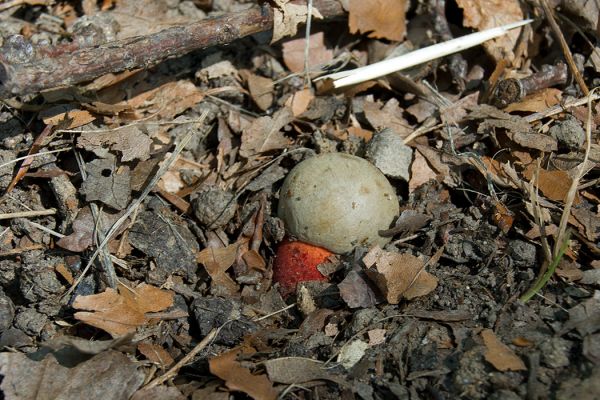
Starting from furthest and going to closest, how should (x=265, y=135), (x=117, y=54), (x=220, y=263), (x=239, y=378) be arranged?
(x=265, y=135) → (x=220, y=263) → (x=117, y=54) → (x=239, y=378)

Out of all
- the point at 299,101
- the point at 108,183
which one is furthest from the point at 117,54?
the point at 299,101

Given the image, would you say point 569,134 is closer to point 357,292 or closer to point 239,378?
point 357,292

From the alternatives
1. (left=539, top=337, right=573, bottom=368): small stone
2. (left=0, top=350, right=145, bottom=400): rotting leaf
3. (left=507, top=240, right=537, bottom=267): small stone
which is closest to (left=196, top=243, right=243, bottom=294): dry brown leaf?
(left=0, top=350, right=145, bottom=400): rotting leaf

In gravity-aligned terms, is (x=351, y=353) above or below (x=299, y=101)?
below

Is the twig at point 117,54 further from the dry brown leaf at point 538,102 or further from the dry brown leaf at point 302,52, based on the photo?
the dry brown leaf at point 538,102

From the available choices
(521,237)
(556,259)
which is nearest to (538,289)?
(556,259)

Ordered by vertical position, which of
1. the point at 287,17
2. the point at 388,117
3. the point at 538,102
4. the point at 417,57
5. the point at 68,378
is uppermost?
the point at 287,17
